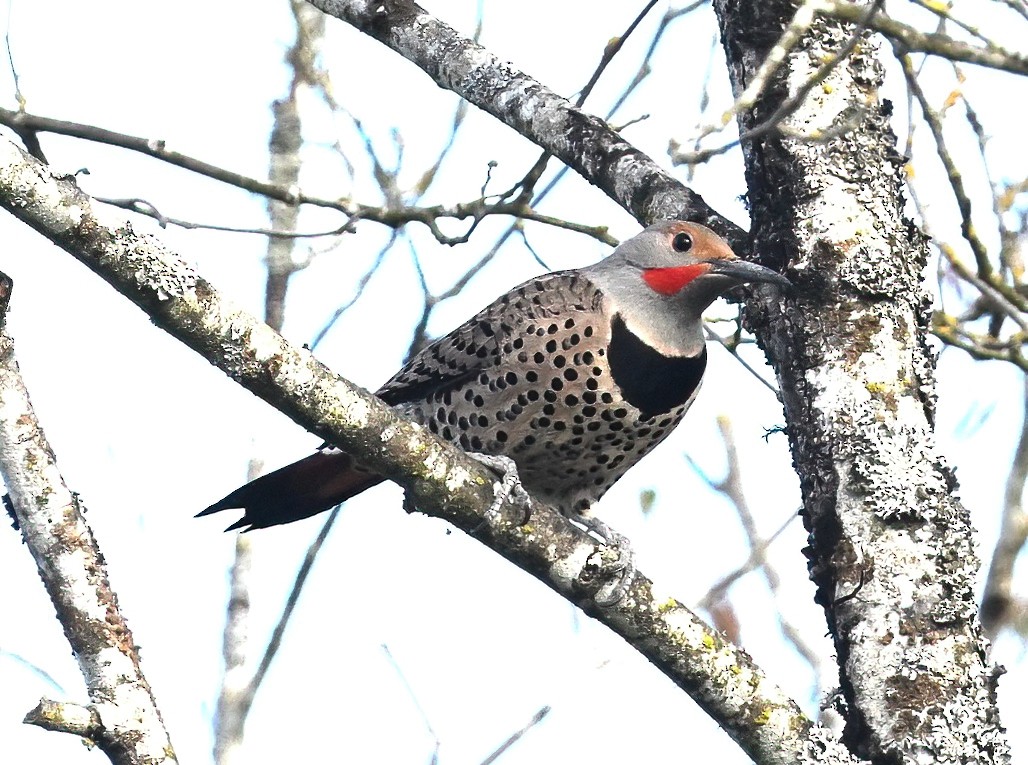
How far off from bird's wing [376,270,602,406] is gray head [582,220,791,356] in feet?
0.30

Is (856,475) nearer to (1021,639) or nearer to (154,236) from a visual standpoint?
(154,236)

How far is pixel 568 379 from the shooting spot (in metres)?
4.02

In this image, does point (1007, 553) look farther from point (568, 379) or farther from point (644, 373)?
point (568, 379)

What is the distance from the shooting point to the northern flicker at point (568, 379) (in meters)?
4.04

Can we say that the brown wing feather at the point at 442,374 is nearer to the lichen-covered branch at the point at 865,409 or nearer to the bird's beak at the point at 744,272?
the bird's beak at the point at 744,272

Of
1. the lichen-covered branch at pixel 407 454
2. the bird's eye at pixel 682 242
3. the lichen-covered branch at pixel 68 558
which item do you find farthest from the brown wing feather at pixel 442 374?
the lichen-covered branch at pixel 68 558

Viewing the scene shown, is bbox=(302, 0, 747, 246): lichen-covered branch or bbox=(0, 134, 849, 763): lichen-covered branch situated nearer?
bbox=(0, 134, 849, 763): lichen-covered branch

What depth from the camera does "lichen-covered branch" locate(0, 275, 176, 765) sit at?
2.38 m

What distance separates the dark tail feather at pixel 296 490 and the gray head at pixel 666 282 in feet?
3.40

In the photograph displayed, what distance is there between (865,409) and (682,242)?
4.21 ft

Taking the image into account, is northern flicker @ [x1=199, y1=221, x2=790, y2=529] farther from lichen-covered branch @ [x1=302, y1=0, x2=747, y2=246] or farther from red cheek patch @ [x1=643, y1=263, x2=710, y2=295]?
lichen-covered branch @ [x1=302, y1=0, x2=747, y2=246]

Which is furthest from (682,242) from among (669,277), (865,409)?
(865,409)

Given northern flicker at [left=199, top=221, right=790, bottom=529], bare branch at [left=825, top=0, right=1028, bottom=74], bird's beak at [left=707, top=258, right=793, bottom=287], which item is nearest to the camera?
bare branch at [left=825, top=0, right=1028, bottom=74]

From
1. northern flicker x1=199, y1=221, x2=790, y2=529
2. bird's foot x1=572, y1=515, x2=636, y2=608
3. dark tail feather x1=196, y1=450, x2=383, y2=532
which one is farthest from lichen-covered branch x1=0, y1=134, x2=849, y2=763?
dark tail feather x1=196, y1=450, x2=383, y2=532
